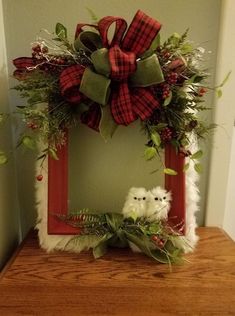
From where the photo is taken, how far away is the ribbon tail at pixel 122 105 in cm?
62

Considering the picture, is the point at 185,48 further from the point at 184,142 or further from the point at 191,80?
the point at 184,142

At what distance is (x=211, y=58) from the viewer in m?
0.79

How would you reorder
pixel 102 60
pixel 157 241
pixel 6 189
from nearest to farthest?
pixel 102 60 → pixel 157 241 → pixel 6 189

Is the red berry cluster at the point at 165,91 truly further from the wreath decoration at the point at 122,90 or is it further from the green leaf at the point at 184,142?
the green leaf at the point at 184,142

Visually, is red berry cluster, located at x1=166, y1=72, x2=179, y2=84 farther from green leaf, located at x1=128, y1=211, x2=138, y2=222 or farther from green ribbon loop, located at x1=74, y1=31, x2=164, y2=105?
green leaf, located at x1=128, y1=211, x2=138, y2=222

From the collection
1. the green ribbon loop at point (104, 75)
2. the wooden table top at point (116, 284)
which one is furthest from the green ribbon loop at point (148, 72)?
the wooden table top at point (116, 284)

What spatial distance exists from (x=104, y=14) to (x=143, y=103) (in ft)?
1.07

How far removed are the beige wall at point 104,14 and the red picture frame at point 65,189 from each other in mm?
56

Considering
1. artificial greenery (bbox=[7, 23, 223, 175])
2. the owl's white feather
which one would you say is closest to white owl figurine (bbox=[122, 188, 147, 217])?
the owl's white feather

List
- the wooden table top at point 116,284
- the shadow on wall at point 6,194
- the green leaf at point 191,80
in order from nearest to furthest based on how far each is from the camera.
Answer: the wooden table top at point 116,284
the green leaf at point 191,80
the shadow on wall at point 6,194

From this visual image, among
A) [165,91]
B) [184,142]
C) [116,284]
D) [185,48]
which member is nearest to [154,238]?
[116,284]

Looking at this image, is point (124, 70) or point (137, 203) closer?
point (124, 70)

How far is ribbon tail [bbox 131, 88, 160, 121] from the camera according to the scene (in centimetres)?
64

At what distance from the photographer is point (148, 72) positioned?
602 mm
